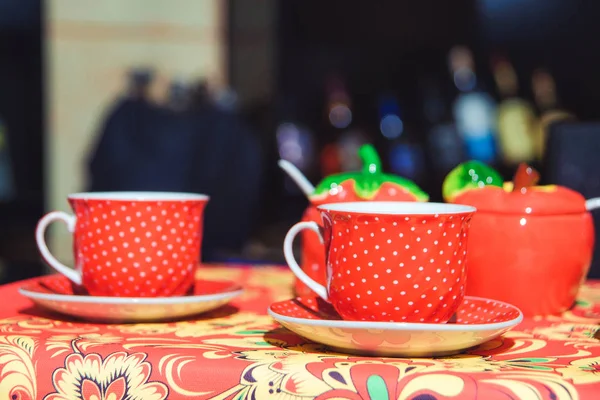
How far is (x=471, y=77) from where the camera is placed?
92.3 inches

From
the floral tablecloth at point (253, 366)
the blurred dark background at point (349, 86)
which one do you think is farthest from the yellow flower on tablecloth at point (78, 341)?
the blurred dark background at point (349, 86)

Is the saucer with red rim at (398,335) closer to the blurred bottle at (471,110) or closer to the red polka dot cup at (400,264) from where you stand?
the red polka dot cup at (400,264)

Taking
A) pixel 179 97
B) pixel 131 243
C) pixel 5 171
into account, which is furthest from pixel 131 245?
pixel 5 171

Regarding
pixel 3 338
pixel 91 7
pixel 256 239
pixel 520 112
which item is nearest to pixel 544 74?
pixel 520 112

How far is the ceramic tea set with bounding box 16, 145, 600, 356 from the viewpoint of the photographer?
19.4 inches

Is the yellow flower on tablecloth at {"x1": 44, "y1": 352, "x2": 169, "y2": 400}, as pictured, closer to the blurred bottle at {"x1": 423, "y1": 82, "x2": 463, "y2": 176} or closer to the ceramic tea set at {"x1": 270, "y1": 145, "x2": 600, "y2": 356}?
the ceramic tea set at {"x1": 270, "y1": 145, "x2": 600, "y2": 356}

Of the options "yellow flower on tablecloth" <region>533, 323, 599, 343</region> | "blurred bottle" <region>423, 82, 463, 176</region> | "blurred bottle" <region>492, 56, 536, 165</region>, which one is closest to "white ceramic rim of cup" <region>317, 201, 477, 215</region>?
"yellow flower on tablecloth" <region>533, 323, 599, 343</region>

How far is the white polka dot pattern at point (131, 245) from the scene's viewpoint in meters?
0.59

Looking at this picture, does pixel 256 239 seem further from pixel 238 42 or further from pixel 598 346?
pixel 598 346

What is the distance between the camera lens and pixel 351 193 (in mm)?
668

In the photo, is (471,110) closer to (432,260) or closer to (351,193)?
(351,193)

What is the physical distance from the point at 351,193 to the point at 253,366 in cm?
25

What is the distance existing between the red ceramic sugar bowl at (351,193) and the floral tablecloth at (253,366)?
0.37 feet

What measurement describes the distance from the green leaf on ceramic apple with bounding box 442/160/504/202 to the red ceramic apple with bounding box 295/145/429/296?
2cm
